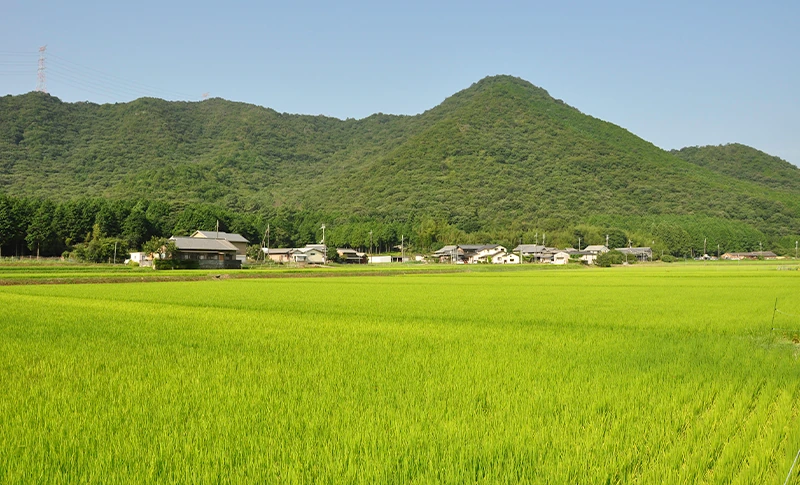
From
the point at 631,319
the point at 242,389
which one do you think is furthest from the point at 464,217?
the point at 242,389

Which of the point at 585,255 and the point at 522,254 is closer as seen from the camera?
the point at 522,254

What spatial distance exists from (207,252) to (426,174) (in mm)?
80337

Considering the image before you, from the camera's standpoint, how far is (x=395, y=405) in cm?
465

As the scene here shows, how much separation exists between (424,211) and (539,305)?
339 feet

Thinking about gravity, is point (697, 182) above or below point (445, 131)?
below

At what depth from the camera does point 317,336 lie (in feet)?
30.4

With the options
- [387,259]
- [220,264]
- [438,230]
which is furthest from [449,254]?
[220,264]

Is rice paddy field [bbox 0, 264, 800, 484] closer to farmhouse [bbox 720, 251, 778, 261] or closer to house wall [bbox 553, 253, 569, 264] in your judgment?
house wall [bbox 553, 253, 569, 264]

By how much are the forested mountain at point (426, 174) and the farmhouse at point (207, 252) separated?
1005 inches

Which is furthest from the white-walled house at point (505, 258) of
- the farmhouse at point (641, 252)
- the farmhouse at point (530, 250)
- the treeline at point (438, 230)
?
the farmhouse at point (641, 252)

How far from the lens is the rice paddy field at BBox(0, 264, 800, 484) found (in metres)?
3.25

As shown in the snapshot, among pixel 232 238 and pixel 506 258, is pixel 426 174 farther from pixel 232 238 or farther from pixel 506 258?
pixel 232 238

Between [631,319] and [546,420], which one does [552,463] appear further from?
[631,319]

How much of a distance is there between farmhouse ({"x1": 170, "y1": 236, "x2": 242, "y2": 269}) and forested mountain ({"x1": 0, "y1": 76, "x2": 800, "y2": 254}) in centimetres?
2553
